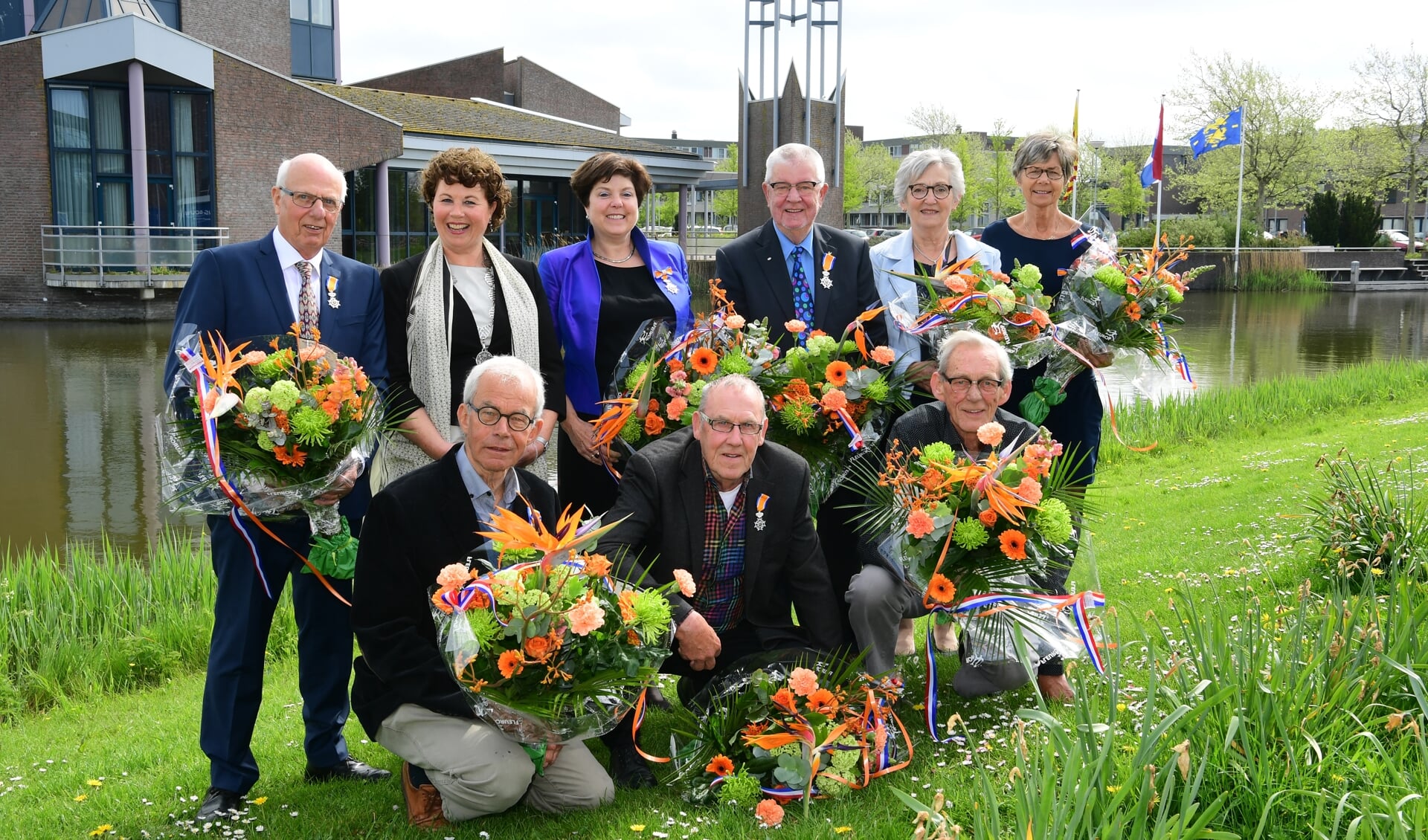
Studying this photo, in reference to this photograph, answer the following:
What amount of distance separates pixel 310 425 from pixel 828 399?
6.13 feet

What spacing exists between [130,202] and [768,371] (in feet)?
84.1

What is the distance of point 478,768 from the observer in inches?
138

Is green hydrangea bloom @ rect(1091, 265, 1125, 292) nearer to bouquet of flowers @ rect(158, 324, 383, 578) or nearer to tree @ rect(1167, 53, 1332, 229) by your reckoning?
bouquet of flowers @ rect(158, 324, 383, 578)

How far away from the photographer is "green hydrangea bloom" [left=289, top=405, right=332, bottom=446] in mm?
3568

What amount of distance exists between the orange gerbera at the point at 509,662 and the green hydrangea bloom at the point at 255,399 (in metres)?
1.21

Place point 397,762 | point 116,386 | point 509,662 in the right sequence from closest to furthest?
point 509,662
point 397,762
point 116,386

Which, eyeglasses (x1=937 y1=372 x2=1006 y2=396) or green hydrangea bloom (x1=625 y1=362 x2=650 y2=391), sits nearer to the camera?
eyeglasses (x1=937 y1=372 x2=1006 y2=396)

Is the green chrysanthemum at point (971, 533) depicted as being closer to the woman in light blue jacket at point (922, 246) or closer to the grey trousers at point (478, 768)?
the woman in light blue jacket at point (922, 246)

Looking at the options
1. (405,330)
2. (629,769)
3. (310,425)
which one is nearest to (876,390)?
(629,769)

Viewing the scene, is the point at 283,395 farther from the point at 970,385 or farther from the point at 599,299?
the point at 970,385

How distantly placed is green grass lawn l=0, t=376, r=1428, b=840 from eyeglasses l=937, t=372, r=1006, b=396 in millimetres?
511

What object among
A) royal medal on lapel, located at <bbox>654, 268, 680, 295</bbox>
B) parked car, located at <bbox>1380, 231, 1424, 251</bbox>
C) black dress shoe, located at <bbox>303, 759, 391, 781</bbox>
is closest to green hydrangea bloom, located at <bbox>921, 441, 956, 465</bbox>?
royal medal on lapel, located at <bbox>654, 268, 680, 295</bbox>

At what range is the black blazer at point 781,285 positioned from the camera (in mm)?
4969

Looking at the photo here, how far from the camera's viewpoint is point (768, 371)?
442cm
